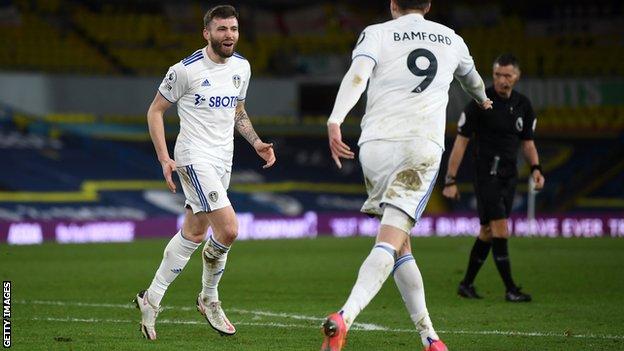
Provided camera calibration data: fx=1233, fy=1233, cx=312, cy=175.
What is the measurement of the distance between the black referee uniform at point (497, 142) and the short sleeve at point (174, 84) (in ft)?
12.0

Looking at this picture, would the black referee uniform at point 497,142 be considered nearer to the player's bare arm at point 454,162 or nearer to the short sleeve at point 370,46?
the player's bare arm at point 454,162

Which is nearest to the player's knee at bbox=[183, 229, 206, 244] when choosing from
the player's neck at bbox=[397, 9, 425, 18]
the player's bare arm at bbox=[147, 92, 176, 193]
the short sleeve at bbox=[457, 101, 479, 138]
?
the player's bare arm at bbox=[147, 92, 176, 193]

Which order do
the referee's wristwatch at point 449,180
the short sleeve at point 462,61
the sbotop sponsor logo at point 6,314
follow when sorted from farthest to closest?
the referee's wristwatch at point 449,180
the short sleeve at point 462,61
the sbotop sponsor logo at point 6,314

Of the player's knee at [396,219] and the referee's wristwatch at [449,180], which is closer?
the player's knee at [396,219]

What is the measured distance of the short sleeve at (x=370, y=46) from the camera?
23.1 ft

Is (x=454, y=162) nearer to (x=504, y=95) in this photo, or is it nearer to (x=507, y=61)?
(x=504, y=95)

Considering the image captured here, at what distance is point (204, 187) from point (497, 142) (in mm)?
3854

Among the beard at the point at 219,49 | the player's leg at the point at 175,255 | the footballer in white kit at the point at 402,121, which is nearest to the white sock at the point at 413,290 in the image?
the footballer in white kit at the point at 402,121

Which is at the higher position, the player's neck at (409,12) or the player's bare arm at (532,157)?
the player's neck at (409,12)

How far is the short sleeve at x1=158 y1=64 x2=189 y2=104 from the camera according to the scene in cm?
844

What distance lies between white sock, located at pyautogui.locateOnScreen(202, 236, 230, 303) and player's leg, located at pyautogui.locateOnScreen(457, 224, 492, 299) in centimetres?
354

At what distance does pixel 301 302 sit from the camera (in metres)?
11.2

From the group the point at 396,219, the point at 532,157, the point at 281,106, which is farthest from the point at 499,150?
the point at 281,106

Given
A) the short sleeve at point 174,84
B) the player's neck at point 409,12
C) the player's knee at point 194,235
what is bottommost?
the player's knee at point 194,235
